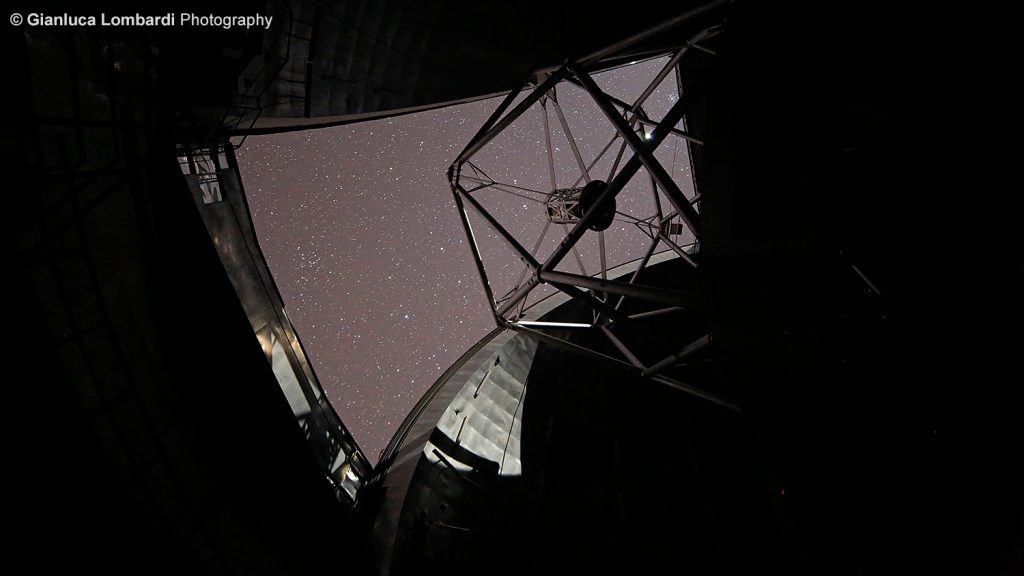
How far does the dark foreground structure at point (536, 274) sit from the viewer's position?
8.89 ft

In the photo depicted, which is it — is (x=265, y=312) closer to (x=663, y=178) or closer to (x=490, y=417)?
(x=490, y=417)

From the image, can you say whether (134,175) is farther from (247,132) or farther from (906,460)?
(906,460)

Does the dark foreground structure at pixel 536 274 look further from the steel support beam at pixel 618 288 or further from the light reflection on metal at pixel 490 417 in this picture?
the light reflection on metal at pixel 490 417

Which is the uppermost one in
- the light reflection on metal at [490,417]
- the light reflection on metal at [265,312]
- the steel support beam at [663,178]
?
the steel support beam at [663,178]

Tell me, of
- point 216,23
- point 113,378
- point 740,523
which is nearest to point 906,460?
point 740,523

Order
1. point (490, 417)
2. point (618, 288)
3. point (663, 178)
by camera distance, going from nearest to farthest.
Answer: point (663, 178), point (618, 288), point (490, 417)

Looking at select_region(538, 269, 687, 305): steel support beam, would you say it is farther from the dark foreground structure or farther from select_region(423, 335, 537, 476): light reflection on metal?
select_region(423, 335, 537, 476): light reflection on metal

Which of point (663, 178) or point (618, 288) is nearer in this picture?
point (663, 178)

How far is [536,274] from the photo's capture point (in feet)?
19.7

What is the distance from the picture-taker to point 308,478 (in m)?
5.31

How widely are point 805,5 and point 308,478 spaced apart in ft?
22.5

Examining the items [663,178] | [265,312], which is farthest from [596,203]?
[265,312]

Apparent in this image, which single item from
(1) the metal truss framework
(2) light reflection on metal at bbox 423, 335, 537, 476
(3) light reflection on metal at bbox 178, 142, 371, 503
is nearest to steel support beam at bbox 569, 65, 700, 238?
(1) the metal truss framework

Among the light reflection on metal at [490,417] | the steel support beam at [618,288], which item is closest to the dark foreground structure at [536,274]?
the steel support beam at [618,288]
